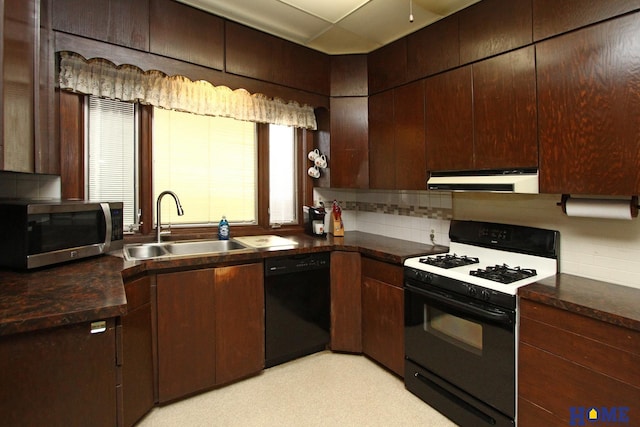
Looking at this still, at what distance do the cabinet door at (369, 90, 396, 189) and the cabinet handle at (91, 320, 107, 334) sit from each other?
2142 millimetres

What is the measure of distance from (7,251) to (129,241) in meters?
0.76

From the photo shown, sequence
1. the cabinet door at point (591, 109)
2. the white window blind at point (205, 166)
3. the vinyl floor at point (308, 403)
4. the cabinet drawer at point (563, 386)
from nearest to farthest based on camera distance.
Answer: the cabinet drawer at point (563, 386), the cabinet door at point (591, 109), the vinyl floor at point (308, 403), the white window blind at point (205, 166)

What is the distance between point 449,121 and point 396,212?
105 cm

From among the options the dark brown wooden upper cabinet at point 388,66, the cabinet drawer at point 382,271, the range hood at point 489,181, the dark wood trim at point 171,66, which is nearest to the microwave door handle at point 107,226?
the dark wood trim at point 171,66

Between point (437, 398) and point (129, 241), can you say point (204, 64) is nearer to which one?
point (129, 241)

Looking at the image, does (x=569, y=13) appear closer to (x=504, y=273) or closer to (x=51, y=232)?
(x=504, y=273)

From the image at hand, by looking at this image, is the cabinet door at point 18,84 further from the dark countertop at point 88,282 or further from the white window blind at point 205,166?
the white window blind at point 205,166

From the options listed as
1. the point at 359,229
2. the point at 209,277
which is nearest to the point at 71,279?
the point at 209,277

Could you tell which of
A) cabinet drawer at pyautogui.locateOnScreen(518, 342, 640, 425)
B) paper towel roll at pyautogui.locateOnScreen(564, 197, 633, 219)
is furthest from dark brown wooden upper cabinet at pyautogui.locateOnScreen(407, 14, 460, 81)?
cabinet drawer at pyautogui.locateOnScreen(518, 342, 640, 425)

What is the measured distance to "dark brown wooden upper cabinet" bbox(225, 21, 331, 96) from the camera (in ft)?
8.22

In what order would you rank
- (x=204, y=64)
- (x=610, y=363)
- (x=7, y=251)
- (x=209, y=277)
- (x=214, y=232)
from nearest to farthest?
(x=610, y=363), (x=7, y=251), (x=209, y=277), (x=204, y=64), (x=214, y=232)

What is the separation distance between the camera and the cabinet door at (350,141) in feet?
9.86

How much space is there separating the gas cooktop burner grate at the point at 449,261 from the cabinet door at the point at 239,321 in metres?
1.15

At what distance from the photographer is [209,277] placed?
217cm
